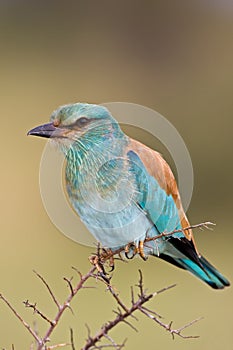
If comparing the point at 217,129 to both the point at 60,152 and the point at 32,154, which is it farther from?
the point at 60,152

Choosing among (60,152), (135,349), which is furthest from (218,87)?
(60,152)

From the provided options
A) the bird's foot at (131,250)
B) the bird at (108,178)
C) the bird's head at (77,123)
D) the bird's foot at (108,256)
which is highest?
the bird's head at (77,123)

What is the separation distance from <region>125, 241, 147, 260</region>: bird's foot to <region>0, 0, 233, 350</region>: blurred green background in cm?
120

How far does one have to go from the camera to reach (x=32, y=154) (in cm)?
536

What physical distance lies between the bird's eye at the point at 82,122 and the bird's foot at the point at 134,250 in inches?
11.2

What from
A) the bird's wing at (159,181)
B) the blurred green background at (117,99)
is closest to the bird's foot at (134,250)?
the bird's wing at (159,181)

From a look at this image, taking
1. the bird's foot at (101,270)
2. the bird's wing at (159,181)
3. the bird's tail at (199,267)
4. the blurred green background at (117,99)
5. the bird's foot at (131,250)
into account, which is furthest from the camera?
Result: the blurred green background at (117,99)

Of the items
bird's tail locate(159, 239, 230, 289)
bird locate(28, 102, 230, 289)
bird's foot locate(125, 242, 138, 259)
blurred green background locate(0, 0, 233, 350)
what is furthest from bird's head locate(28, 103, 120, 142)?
blurred green background locate(0, 0, 233, 350)

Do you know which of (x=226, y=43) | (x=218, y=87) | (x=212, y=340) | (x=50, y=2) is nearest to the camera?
(x=212, y=340)

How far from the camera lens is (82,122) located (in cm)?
205

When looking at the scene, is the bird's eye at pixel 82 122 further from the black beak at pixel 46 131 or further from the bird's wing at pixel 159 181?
the bird's wing at pixel 159 181

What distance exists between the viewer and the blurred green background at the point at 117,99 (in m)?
4.04

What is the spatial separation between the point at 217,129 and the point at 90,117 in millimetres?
3711

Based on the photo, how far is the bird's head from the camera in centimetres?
200
